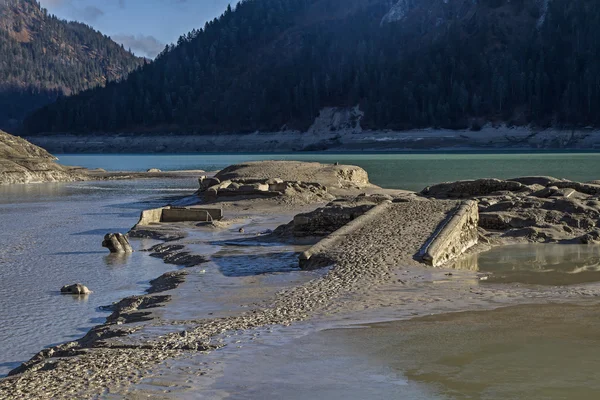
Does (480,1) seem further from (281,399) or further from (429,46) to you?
(281,399)

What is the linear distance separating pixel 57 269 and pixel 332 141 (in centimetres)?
11036

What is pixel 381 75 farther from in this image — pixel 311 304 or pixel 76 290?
→ pixel 311 304

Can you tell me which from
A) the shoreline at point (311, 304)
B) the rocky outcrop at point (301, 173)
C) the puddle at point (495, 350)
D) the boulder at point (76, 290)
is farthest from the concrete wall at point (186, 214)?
the puddle at point (495, 350)

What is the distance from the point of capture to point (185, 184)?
50.6 m

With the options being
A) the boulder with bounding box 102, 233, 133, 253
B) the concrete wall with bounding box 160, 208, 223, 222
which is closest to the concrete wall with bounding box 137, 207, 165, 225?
the concrete wall with bounding box 160, 208, 223, 222

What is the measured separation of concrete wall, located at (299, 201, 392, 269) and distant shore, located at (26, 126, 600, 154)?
303ft

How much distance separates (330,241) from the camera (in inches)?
587

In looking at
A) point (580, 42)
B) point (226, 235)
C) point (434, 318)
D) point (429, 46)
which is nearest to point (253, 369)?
point (434, 318)

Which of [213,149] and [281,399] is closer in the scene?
[281,399]

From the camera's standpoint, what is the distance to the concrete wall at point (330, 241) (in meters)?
13.7

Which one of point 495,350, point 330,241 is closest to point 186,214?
point 330,241

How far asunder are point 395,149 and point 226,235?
9574 centimetres

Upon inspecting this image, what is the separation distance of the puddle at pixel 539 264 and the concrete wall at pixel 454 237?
11.7 inches

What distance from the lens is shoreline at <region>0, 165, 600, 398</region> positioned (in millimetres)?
7871
